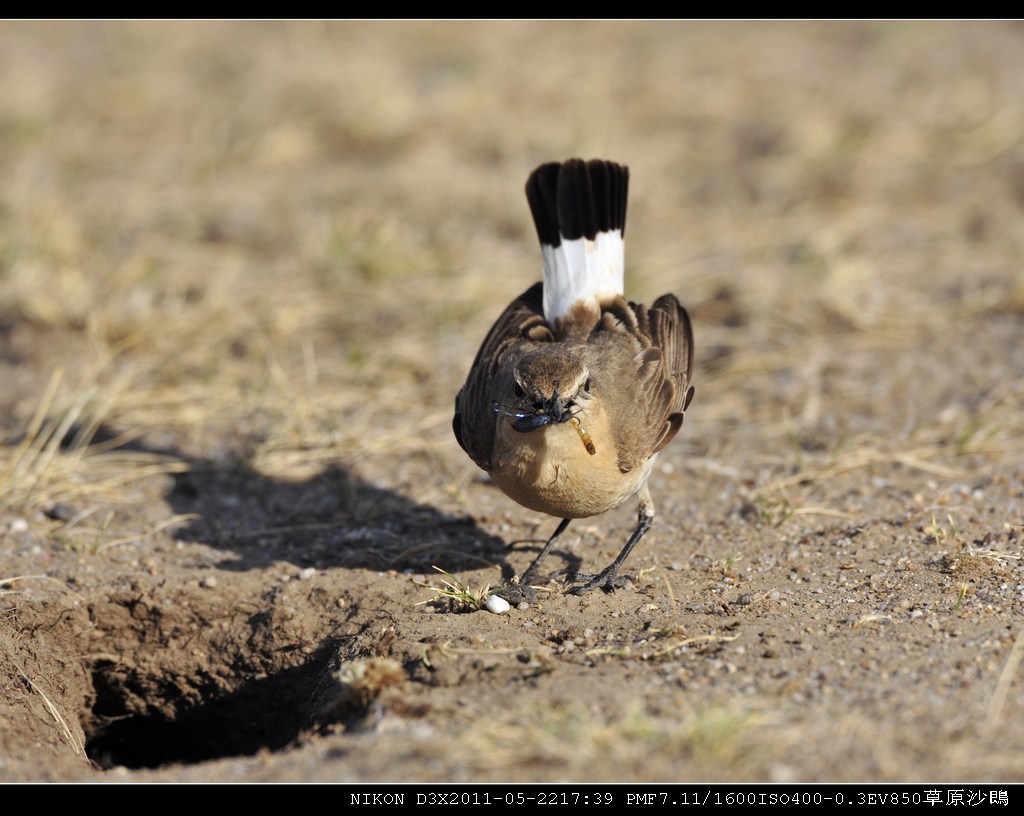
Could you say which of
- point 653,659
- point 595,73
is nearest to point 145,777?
point 653,659

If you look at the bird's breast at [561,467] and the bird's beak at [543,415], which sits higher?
the bird's beak at [543,415]

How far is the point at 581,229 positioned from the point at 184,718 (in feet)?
11.4

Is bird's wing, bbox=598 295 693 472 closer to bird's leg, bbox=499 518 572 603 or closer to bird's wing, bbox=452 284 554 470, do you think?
bird's wing, bbox=452 284 554 470

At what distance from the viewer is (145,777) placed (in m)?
4.66

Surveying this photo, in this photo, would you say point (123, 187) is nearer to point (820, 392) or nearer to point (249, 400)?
point (249, 400)

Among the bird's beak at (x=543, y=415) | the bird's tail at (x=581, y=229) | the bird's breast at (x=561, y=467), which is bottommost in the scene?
the bird's breast at (x=561, y=467)

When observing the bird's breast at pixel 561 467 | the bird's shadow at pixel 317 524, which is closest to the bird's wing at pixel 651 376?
the bird's breast at pixel 561 467

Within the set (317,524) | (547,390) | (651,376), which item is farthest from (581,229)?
(317,524)

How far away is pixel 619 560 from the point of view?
6.07m

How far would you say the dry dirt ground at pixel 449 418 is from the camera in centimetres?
Result: 475

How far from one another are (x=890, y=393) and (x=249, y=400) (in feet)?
14.1

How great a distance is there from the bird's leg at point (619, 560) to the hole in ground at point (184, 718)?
1422 millimetres

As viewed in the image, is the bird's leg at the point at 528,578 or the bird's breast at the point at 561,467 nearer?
the bird's breast at the point at 561,467

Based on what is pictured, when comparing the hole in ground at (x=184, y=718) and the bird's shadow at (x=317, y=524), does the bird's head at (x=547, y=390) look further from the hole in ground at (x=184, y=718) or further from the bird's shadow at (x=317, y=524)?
the hole in ground at (x=184, y=718)
